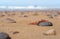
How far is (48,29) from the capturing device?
5.14ft

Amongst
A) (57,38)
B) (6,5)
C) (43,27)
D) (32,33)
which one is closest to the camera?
(57,38)

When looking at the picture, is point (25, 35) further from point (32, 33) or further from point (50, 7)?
point (50, 7)

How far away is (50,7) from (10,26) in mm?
2065

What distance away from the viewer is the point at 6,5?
364 centimetres

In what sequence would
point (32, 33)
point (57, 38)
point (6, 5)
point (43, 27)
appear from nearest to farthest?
point (57, 38) < point (32, 33) < point (43, 27) < point (6, 5)

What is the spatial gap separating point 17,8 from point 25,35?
2345 millimetres

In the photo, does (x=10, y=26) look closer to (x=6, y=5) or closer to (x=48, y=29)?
(x=48, y=29)

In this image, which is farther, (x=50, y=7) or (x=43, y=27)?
(x=50, y=7)

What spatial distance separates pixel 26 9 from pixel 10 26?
1.99 metres

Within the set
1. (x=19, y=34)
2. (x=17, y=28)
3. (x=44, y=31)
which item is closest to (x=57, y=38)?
(x=44, y=31)

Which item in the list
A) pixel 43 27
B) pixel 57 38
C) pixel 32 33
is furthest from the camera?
pixel 43 27

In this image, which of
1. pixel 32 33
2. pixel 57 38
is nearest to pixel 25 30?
pixel 32 33

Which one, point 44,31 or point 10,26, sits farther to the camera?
point 10,26

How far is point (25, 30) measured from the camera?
155 cm
